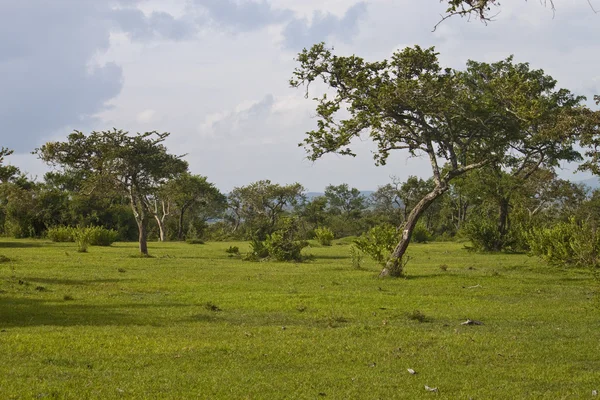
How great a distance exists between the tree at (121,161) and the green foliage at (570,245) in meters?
19.2

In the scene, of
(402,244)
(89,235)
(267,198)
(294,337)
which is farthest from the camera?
(267,198)

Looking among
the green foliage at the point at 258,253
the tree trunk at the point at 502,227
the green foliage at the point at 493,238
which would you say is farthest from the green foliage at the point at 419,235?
the green foliage at the point at 258,253

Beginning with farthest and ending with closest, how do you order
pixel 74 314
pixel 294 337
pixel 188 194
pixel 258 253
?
pixel 188 194, pixel 258 253, pixel 74 314, pixel 294 337

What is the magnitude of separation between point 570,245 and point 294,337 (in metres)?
15.3

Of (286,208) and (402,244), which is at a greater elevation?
(286,208)

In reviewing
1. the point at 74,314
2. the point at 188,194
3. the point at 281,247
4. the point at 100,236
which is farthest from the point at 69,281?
the point at 188,194

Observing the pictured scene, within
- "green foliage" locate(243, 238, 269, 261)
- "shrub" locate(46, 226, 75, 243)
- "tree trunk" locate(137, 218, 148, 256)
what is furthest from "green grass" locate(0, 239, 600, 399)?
"shrub" locate(46, 226, 75, 243)

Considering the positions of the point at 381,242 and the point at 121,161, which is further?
the point at 121,161

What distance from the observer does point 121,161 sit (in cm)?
3297

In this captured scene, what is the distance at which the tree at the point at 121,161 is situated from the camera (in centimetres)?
3300

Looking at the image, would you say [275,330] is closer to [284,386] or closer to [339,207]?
[284,386]

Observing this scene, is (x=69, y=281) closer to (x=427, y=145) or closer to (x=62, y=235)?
(x=427, y=145)

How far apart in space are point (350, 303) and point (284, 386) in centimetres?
814

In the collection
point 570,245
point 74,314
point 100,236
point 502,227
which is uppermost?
point 502,227
